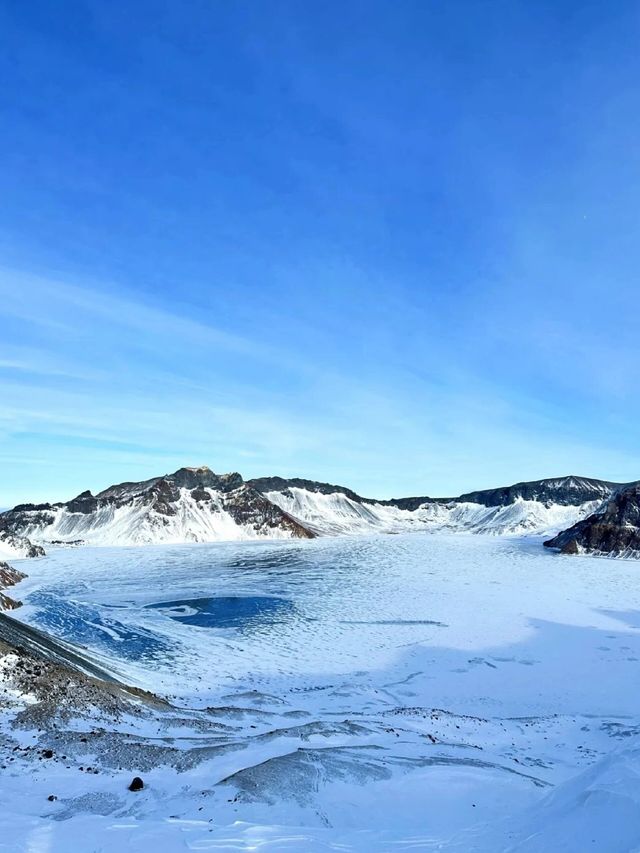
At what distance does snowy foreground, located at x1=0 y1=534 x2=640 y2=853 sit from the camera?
30.4 ft

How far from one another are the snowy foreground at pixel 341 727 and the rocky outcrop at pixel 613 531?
46073mm

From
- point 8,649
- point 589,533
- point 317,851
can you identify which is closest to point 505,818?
point 317,851

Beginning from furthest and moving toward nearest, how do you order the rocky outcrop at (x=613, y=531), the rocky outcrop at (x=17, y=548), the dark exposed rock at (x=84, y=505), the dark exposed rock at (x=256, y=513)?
the dark exposed rock at (x=256, y=513) < the dark exposed rock at (x=84, y=505) < the rocky outcrop at (x=613, y=531) < the rocky outcrop at (x=17, y=548)

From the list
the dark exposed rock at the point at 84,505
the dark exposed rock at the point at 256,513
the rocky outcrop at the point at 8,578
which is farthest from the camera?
the dark exposed rock at the point at 256,513

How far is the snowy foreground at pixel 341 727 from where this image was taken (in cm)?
926

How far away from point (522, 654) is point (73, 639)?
25.3 meters

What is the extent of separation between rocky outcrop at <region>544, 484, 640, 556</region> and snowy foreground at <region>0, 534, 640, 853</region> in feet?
151

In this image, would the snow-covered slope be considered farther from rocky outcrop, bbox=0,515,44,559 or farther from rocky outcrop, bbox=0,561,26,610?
rocky outcrop, bbox=0,561,26,610

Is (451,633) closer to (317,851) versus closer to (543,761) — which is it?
(543,761)

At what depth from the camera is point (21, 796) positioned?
32.1 feet

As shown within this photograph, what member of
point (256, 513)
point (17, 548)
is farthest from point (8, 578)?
point (256, 513)

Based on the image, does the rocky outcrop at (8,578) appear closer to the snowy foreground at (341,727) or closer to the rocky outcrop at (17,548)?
the snowy foreground at (341,727)

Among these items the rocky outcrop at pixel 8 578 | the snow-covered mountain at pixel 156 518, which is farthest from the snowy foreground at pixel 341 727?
the snow-covered mountain at pixel 156 518

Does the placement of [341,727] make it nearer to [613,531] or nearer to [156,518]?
[613,531]
